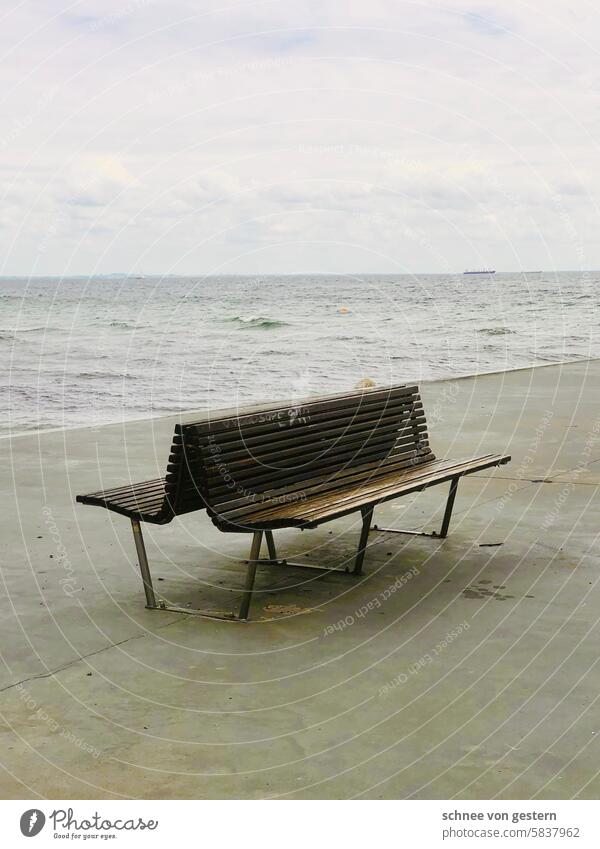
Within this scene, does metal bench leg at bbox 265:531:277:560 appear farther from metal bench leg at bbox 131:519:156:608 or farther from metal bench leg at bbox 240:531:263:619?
metal bench leg at bbox 240:531:263:619

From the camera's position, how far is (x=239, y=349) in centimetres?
3503

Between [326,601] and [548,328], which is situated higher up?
[548,328]

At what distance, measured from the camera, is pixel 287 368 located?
28.7 meters

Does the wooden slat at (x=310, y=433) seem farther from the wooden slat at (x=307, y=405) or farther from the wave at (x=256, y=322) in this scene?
the wave at (x=256, y=322)

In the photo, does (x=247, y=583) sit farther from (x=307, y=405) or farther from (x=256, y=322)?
(x=256, y=322)

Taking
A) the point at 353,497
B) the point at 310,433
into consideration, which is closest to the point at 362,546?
the point at 353,497

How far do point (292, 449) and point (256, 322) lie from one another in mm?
40729

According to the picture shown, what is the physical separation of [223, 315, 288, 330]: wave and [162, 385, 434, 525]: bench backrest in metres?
37.2

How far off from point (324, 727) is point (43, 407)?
17.2m

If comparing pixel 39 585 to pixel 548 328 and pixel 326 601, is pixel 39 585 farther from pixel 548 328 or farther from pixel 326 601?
pixel 548 328

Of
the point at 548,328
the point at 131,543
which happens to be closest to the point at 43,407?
the point at 131,543

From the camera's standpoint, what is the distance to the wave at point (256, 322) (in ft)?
146
